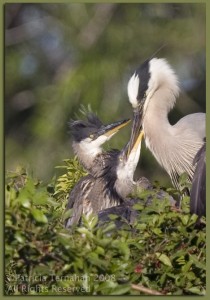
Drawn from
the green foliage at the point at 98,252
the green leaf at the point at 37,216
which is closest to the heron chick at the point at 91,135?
the green foliage at the point at 98,252

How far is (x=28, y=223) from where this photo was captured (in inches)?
82.0

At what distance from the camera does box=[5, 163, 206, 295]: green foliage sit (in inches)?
82.7

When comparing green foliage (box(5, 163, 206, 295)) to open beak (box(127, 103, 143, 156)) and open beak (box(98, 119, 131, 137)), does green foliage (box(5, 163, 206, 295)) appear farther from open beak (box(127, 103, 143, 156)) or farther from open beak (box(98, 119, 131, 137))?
open beak (box(98, 119, 131, 137))

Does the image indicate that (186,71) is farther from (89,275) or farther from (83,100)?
(89,275)

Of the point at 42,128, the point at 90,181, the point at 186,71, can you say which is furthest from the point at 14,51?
the point at 90,181

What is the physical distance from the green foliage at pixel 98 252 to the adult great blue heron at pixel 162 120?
1.53 m

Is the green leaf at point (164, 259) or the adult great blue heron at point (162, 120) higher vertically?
the adult great blue heron at point (162, 120)

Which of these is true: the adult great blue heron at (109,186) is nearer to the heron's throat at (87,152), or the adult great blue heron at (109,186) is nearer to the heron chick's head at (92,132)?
the heron's throat at (87,152)

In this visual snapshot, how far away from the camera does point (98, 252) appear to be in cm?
214

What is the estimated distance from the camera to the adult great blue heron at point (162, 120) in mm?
4113

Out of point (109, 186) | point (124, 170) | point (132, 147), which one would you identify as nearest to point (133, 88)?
point (132, 147)

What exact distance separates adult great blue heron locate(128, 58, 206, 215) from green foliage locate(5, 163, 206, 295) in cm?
153

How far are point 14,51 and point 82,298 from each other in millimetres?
4000

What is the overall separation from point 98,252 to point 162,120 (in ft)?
6.92
